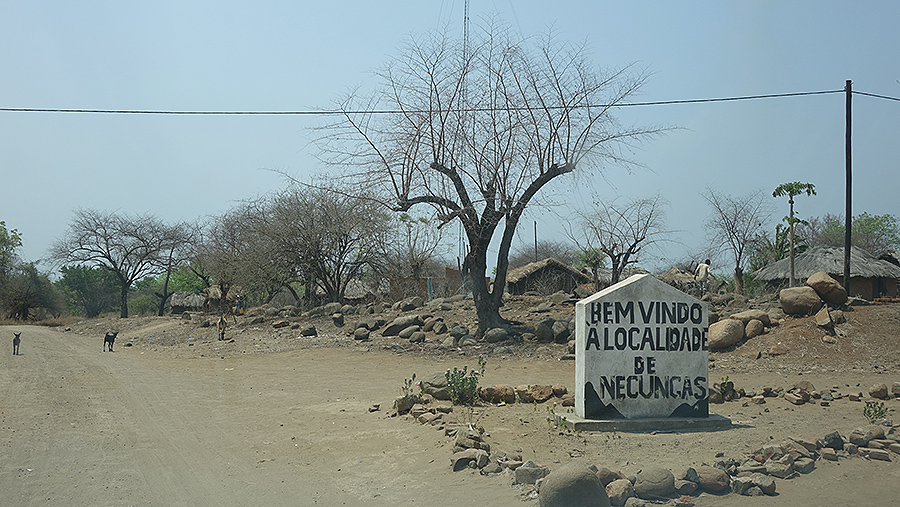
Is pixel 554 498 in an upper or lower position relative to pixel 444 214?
lower

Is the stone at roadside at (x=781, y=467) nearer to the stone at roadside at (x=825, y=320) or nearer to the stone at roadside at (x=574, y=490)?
the stone at roadside at (x=574, y=490)

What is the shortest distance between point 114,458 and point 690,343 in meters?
6.83

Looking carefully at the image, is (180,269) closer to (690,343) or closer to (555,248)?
(555,248)

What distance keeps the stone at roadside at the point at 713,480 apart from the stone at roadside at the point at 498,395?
4.22 meters

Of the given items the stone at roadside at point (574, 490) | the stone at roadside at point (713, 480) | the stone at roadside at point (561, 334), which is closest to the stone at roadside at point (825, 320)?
the stone at roadside at point (561, 334)

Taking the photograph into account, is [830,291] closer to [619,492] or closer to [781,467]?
[781,467]

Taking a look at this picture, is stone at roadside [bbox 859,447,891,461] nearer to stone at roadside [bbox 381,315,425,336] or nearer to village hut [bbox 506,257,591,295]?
stone at roadside [bbox 381,315,425,336]

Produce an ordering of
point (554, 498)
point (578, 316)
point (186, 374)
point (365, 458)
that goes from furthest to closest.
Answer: point (186, 374) < point (578, 316) < point (365, 458) < point (554, 498)

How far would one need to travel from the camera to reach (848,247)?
22.5 meters

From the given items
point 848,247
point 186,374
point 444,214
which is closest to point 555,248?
point 848,247

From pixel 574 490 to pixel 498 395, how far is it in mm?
4649

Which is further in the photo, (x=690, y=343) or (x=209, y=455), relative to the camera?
(x=690, y=343)

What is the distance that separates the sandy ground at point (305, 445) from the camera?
616 centimetres

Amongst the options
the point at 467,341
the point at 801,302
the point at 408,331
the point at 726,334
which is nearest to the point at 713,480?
the point at 726,334
